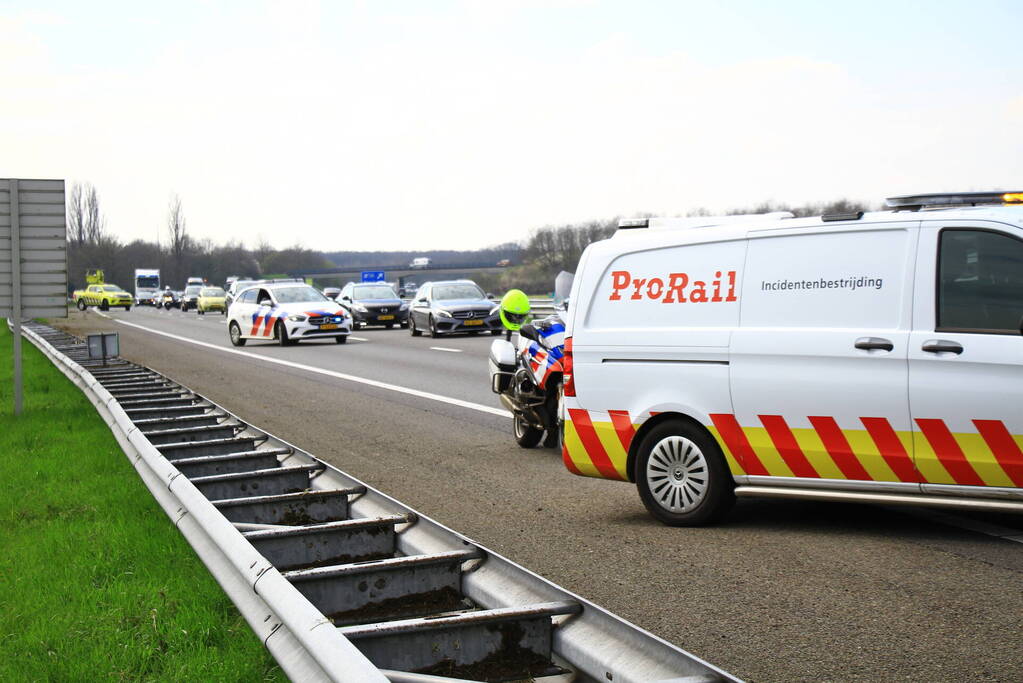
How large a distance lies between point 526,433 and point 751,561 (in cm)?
473

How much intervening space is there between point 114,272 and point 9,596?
561ft

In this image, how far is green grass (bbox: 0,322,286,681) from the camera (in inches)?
176

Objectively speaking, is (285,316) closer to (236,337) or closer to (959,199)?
(236,337)

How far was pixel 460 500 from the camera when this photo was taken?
27.1 ft

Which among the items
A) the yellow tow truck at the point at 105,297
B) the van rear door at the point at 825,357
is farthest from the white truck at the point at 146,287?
the van rear door at the point at 825,357

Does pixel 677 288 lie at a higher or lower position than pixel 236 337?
higher

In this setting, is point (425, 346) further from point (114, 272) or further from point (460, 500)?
point (114, 272)

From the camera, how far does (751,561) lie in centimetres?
630

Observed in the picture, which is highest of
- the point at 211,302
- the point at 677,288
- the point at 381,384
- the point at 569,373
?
the point at 677,288

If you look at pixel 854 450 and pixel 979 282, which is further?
pixel 854 450

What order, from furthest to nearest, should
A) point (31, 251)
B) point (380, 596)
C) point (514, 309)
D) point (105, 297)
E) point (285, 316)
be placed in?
point (105, 297) < point (285, 316) < point (31, 251) < point (514, 309) < point (380, 596)

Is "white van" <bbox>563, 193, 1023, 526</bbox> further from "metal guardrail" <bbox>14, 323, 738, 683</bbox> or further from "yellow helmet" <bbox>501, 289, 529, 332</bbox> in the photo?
"yellow helmet" <bbox>501, 289, 529, 332</bbox>

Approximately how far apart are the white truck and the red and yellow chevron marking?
10149 cm

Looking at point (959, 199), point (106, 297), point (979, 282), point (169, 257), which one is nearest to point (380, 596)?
point (979, 282)
